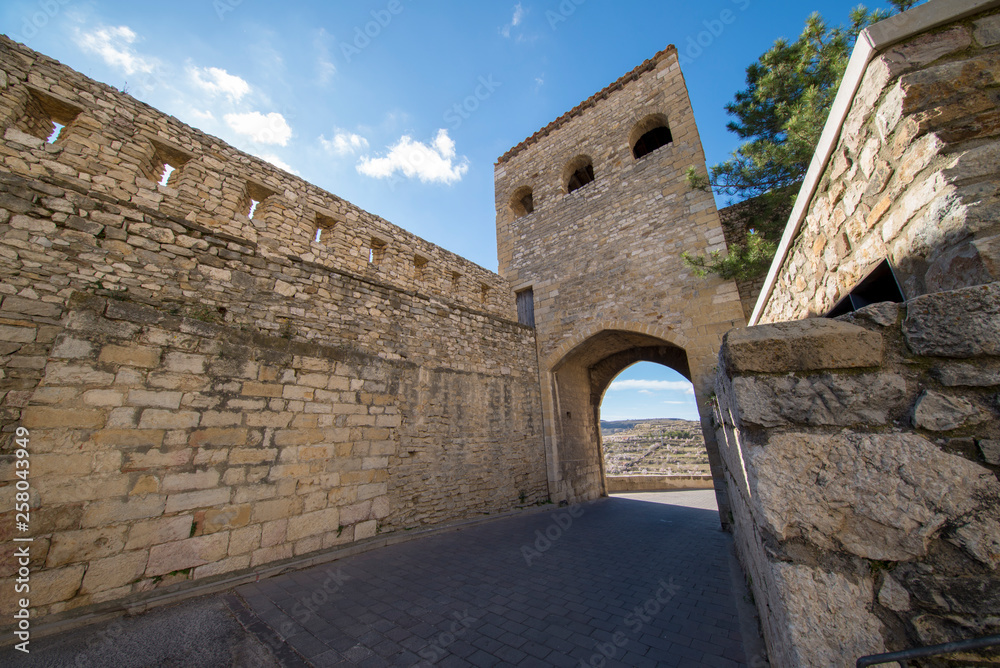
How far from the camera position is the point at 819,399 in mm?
1242

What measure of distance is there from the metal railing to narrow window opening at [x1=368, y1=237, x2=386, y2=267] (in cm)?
816

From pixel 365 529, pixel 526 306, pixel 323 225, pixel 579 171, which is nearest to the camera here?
pixel 365 529

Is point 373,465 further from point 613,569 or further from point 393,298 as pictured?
point 613,569

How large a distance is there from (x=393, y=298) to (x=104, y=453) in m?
3.95

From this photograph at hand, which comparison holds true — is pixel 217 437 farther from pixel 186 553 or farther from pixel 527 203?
pixel 527 203

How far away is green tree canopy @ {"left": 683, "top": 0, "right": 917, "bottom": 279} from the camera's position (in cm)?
632

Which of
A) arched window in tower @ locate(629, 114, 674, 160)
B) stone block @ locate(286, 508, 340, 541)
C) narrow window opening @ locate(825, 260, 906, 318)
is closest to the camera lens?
narrow window opening @ locate(825, 260, 906, 318)

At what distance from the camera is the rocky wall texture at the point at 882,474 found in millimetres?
1029

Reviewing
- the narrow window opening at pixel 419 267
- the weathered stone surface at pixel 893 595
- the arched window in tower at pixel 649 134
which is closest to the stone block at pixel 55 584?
the weathered stone surface at pixel 893 595

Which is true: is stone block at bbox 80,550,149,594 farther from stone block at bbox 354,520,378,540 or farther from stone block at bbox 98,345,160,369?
stone block at bbox 354,520,378,540

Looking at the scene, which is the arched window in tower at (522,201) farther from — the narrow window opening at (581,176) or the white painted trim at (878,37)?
the white painted trim at (878,37)

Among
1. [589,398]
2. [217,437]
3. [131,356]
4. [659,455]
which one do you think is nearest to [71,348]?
[131,356]

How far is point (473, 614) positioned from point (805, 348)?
10.7 ft

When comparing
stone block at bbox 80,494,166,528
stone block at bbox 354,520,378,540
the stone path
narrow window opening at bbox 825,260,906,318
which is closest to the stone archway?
the stone path
